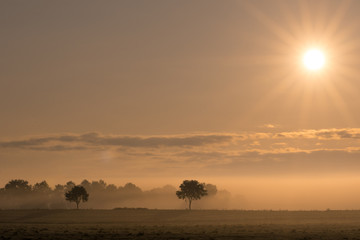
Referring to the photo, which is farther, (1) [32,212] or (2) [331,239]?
(1) [32,212]

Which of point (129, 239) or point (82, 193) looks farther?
point (82, 193)

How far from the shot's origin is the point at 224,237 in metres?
52.3

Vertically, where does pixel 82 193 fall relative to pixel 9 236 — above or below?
above

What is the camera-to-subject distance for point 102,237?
51719mm

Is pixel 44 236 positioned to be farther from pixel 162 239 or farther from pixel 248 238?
pixel 248 238

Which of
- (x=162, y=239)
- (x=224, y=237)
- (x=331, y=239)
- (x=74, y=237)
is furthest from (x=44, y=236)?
(x=331, y=239)

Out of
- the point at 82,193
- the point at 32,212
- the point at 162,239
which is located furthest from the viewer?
the point at 82,193

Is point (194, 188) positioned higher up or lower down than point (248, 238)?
higher up

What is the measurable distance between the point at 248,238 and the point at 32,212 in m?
93.5

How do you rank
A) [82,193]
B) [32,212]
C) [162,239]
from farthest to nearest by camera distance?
[82,193] → [32,212] → [162,239]

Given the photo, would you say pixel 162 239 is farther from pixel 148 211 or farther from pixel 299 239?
pixel 148 211

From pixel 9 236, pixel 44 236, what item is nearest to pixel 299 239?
pixel 44 236

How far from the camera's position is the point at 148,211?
136 metres

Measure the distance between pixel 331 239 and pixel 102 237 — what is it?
82.0 feet
